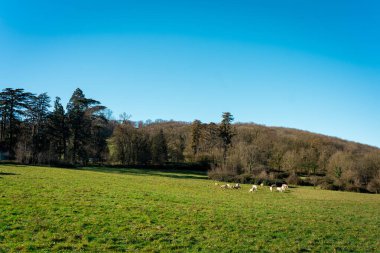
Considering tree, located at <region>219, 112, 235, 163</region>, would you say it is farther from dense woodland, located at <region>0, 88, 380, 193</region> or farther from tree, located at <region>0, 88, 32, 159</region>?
tree, located at <region>0, 88, 32, 159</region>

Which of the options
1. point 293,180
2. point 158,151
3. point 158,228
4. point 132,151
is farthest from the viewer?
point 158,151

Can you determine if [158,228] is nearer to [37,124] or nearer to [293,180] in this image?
[293,180]

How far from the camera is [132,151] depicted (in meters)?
77.3

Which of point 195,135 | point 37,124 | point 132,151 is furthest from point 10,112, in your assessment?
point 195,135

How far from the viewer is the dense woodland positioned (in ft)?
181

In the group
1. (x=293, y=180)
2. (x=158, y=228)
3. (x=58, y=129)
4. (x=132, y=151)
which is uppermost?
(x=58, y=129)

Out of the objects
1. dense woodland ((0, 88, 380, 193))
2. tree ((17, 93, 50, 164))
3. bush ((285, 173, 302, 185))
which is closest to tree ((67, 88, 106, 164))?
dense woodland ((0, 88, 380, 193))

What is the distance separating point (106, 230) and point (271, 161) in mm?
80563

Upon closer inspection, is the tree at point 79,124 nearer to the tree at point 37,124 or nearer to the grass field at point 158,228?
the tree at point 37,124

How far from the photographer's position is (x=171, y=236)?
11820 mm

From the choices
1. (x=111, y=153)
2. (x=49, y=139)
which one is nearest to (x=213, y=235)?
(x=49, y=139)

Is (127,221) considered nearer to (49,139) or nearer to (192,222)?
(192,222)

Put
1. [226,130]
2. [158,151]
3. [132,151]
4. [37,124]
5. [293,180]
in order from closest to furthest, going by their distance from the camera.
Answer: [293,180], [37,124], [132,151], [158,151], [226,130]

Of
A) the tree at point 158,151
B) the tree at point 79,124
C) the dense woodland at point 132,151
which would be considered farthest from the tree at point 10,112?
the tree at point 158,151
